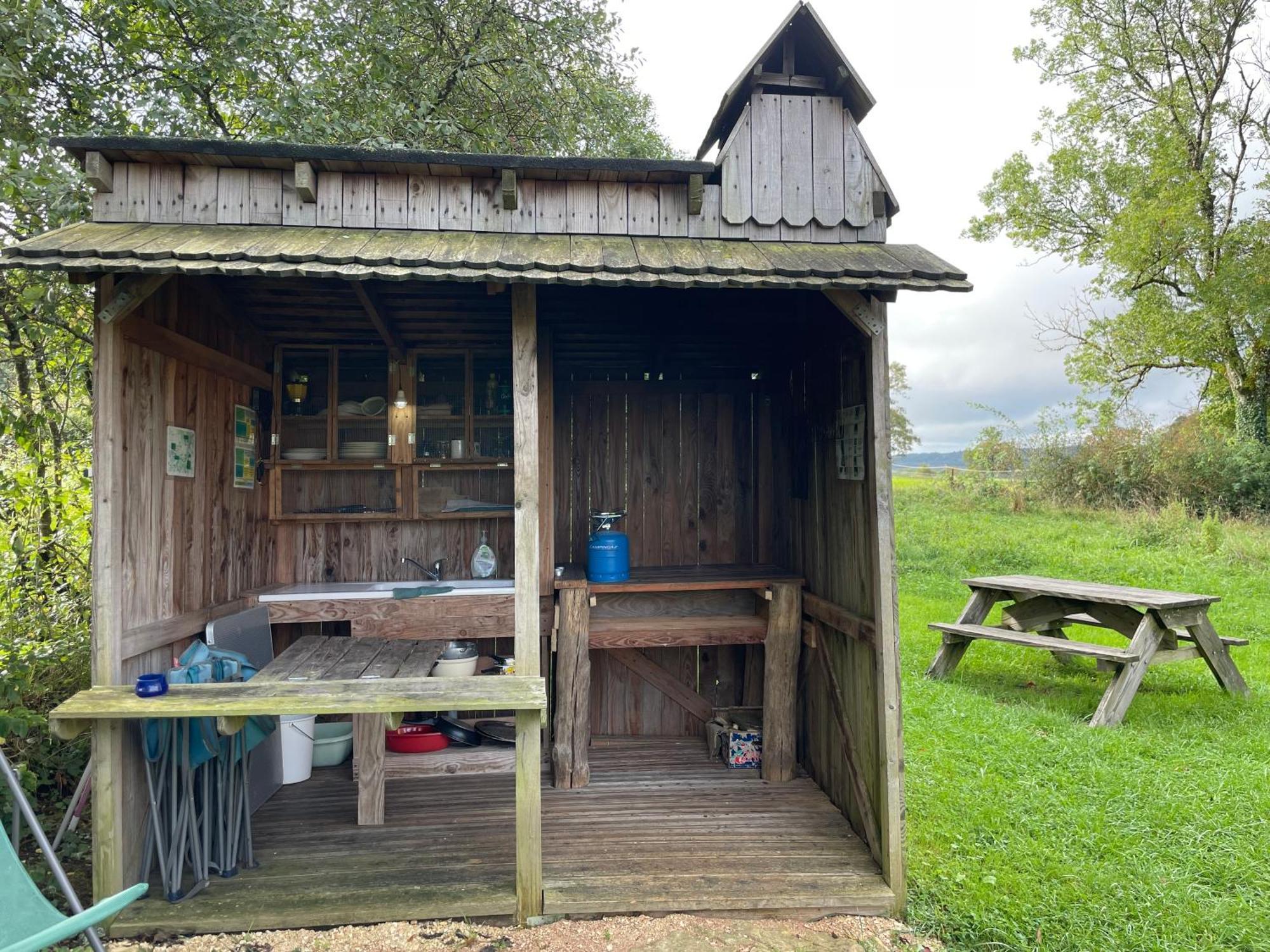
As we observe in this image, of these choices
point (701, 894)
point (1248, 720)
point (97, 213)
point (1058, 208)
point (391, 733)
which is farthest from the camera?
point (1058, 208)

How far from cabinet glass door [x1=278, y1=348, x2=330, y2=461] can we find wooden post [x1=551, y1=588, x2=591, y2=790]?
1929 mm

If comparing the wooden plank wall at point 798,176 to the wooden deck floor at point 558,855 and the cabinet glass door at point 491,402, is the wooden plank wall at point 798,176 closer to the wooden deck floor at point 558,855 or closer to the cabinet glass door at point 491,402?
the cabinet glass door at point 491,402

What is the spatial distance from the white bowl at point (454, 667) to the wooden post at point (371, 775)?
20.9 inches

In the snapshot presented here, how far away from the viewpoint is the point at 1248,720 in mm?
4469

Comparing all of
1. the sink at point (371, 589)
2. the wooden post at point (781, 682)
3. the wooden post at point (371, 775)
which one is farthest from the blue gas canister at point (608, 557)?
the wooden post at point (371, 775)

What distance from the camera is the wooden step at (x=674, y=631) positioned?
13.1ft

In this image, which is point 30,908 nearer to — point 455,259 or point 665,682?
point 455,259

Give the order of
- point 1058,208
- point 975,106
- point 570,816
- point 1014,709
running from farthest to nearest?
1. point 1058,208
2. point 975,106
3. point 1014,709
4. point 570,816

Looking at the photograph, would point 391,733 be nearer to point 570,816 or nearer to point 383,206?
point 570,816

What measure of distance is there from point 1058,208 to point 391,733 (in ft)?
49.3

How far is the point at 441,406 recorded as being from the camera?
4.61 meters

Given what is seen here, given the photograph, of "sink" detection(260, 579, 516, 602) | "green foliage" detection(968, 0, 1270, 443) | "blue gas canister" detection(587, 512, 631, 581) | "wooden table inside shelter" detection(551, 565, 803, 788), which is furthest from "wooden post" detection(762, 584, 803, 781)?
"green foliage" detection(968, 0, 1270, 443)

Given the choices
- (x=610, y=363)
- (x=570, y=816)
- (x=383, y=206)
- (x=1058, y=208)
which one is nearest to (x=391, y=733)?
(x=570, y=816)

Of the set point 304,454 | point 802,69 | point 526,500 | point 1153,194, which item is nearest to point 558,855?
point 526,500
